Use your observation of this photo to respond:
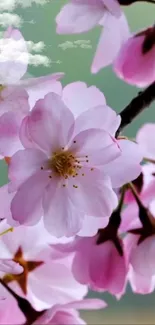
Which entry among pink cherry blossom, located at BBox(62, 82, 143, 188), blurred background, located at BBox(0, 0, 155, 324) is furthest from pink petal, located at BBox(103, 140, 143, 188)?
blurred background, located at BBox(0, 0, 155, 324)

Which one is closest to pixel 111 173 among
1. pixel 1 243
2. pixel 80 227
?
pixel 80 227

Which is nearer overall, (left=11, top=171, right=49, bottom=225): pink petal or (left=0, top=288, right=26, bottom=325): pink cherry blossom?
(left=11, top=171, right=49, bottom=225): pink petal

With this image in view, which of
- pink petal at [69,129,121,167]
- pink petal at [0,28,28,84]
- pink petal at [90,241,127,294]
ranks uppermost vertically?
pink petal at [0,28,28,84]

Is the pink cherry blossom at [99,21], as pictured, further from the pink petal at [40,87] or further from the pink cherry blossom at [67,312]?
the pink cherry blossom at [67,312]

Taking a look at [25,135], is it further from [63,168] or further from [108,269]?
[108,269]

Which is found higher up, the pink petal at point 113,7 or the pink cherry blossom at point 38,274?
the pink petal at point 113,7

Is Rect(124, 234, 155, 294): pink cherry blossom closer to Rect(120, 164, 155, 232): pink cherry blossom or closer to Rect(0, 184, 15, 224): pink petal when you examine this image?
Rect(120, 164, 155, 232): pink cherry blossom

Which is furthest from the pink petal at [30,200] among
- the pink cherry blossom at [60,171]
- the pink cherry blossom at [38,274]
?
the pink cherry blossom at [38,274]
